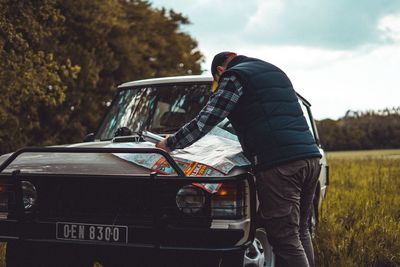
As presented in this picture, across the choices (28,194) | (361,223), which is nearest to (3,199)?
(28,194)

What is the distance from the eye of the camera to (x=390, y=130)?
17.3 meters

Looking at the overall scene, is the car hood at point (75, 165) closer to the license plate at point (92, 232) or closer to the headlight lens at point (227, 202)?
the license plate at point (92, 232)

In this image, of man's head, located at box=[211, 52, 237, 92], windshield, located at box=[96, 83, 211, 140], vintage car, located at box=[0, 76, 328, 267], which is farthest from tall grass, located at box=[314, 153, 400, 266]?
man's head, located at box=[211, 52, 237, 92]

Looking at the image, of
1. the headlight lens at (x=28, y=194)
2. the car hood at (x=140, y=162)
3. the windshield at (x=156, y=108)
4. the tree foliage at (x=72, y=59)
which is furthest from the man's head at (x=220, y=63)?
the tree foliage at (x=72, y=59)

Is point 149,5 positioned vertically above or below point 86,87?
above

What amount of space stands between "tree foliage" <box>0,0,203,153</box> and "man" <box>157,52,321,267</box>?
267 inches

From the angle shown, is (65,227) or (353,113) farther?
(353,113)

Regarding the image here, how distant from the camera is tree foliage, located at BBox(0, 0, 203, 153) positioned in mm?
11094

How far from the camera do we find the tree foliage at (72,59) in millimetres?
11094

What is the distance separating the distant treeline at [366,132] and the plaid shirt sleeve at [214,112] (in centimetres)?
1234

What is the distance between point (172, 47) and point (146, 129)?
1152 inches

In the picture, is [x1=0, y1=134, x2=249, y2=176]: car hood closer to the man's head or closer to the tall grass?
the man's head

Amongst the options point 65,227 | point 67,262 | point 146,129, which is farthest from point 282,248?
point 146,129

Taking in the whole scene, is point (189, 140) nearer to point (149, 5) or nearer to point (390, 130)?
point (390, 130)
